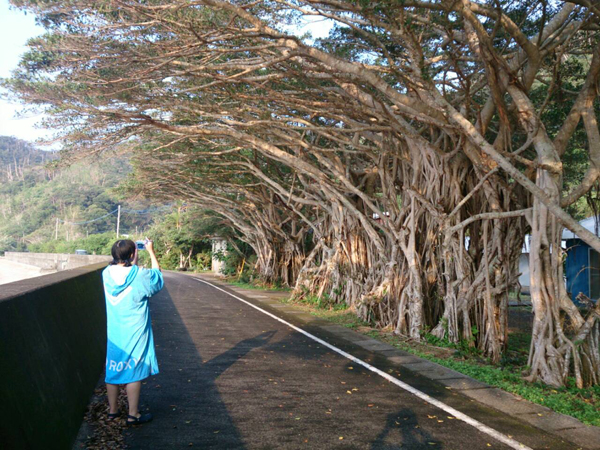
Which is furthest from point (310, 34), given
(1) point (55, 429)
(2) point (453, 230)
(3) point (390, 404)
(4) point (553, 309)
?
(1) point (55, 429)

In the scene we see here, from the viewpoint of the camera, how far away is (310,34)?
14961mm

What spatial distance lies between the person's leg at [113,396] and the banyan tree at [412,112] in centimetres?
507

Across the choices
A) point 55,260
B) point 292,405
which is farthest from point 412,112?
point 55,260

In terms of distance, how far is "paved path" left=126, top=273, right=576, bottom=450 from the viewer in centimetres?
485

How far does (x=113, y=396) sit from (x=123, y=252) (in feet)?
4.19

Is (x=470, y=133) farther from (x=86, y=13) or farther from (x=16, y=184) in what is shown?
(x=16, y=184)

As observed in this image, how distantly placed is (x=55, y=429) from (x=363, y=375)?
14.0ft

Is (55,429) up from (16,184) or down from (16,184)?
down

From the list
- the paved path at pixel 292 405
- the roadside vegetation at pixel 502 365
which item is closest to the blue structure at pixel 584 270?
the roadside vegetation at pixel 502 365

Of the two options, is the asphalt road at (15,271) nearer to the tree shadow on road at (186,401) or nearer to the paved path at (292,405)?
the tree shadow on road at (186,401)

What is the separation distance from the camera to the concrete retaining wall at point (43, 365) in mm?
3268

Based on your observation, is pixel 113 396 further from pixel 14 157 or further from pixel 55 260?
pixel 14 157

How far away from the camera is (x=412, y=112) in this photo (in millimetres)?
9320

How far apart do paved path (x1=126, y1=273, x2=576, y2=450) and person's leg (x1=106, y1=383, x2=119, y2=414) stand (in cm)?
34
